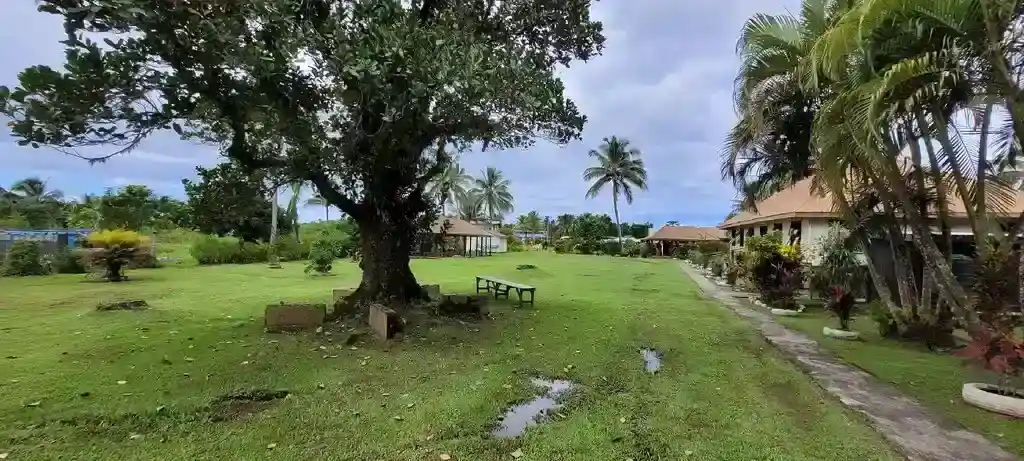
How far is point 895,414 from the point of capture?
519 centimetres

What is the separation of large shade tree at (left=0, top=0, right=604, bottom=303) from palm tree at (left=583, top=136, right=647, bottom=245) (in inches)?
1814

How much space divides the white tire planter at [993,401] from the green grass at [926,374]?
0.24ft

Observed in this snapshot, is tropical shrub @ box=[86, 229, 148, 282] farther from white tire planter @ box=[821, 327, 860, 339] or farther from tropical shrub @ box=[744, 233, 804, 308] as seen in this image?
white tire planter @ box=[821, 327, 860, 339]

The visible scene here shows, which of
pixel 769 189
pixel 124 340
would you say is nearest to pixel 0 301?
pixel 124 340

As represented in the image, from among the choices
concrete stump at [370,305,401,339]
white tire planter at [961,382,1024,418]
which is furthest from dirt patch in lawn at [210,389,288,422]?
white tire planter at [961,382,1024,418]

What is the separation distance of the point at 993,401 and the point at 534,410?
14.3ft

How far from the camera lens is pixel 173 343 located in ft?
25.7

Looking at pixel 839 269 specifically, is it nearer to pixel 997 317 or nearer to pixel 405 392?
pixel 997 317

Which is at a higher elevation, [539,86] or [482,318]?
[539,86]

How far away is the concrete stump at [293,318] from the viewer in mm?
8844

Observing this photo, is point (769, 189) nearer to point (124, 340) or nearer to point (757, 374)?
point (757, 374)

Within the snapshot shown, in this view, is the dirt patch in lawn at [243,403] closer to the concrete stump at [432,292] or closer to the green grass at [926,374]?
the concrete stump at [432,292]

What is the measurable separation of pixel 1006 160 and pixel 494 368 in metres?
8.01

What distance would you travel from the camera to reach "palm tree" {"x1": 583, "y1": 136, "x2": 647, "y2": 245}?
178 ft
